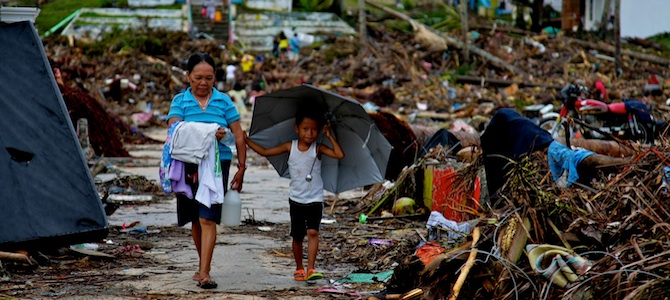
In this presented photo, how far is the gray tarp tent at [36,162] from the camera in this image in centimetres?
633

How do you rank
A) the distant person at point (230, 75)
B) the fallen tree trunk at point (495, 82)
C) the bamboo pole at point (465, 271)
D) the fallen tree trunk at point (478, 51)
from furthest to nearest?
the distant person at point (230, 75)
the fallen tree trunk at point (478, 51)
the fallen tree trunk at point (495, 82)
the bamboo pole at point (465, 271)

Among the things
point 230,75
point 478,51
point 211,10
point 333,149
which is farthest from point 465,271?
point 211,10

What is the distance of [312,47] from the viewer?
126 feet

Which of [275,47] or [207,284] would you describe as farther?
[275,47]

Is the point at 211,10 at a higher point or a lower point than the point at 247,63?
higher

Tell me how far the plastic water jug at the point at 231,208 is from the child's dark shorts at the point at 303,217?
35cm

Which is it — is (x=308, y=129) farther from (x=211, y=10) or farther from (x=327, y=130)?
(x=211, y=10)

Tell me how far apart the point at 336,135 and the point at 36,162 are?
2.04 m

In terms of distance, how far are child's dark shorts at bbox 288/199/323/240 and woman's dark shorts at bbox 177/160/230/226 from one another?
0.49m

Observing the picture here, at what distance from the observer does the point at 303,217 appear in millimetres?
6398

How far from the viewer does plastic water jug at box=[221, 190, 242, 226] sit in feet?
20.6

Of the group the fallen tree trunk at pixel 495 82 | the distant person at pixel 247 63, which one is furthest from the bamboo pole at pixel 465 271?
the distant person at pixel 247 63

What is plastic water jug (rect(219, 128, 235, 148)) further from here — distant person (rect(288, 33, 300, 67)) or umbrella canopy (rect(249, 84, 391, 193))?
distant person (rect(288, 33, 300, 67))

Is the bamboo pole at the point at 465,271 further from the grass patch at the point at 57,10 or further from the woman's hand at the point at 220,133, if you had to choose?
the grass patch at the point at 57,10
